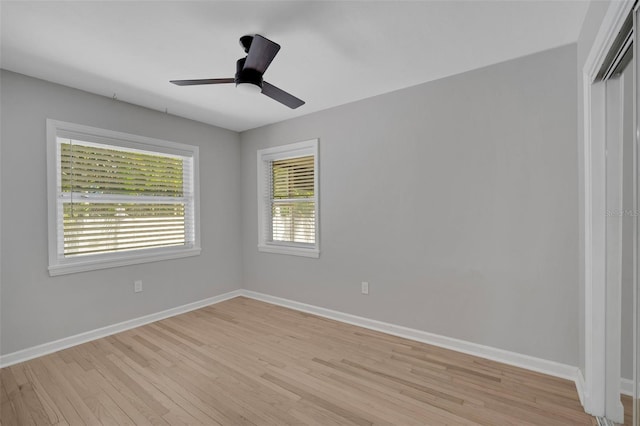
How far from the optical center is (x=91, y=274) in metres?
2.94

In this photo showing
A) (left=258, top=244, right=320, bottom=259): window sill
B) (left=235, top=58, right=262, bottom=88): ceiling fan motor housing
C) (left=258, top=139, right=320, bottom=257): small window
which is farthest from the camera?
(left=258, top=139, right=320, bottom=257): small window

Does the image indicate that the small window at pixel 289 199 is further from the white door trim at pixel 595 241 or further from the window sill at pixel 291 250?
the white door trim at pixel 595 241

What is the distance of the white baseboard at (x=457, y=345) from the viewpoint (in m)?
2.20

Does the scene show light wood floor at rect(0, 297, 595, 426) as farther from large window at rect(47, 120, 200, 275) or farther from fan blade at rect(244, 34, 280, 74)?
fan blade at rect(244, 34, 280, 74)

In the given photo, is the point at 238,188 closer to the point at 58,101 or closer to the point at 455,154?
the point at 58,101

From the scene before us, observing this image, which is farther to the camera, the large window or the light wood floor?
the large window

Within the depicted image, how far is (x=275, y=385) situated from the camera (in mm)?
2111

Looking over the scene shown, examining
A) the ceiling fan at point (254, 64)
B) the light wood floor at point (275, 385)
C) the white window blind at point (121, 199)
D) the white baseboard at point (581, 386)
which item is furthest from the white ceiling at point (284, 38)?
the light wood floor at point (275, 385)

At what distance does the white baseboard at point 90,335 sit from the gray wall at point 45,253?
0.15 ft

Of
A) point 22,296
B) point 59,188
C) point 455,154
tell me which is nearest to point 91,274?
point 22,296

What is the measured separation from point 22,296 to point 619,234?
14.3 ft

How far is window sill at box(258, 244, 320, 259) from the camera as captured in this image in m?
3.61

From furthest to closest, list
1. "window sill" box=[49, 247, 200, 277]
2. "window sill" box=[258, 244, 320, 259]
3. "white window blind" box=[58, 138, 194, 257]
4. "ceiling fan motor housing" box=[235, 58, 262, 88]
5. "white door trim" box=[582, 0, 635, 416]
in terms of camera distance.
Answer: "window sill" box=[258, 244, 320, 259] → "white window blind" box=[58, 138, 194, 257] → "window sill" box=[49, 247, 200, 277] → "ceiling fan motor housing" box=[235, 58, 262, 88] → "white door trim" box=[582, 0, 635, 416]

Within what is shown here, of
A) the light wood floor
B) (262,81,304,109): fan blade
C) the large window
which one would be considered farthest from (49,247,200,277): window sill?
(262,81,304,109): fan blade
